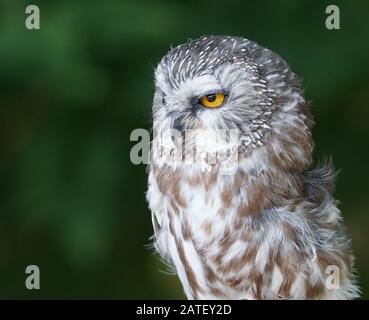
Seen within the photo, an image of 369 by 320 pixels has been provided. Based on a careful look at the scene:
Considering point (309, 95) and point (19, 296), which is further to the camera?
point (19, 296)

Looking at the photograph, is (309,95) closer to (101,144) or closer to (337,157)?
(337,157)

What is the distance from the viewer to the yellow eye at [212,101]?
3.92 m

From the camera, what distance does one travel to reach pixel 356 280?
4.66 metres

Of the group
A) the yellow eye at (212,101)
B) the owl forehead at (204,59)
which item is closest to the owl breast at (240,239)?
the yellow eye at (212,101)

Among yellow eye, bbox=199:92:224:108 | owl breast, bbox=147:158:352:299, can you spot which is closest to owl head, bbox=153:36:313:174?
yellow eye, bbox=199:92:224:108

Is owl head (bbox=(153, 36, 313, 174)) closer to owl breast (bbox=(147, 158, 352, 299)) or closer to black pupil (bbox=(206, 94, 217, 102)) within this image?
black pupil (bbox=(206, 94, 217, 102))

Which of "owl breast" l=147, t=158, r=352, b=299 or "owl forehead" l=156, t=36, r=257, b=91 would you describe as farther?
"owl breast" l=147, t=158, r=352, b=299

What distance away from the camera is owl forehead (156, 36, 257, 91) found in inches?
152

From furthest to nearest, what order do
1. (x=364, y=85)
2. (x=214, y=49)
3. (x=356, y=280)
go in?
(x=364, y=85) < (x=356, y=280) < (x=214, y=49)

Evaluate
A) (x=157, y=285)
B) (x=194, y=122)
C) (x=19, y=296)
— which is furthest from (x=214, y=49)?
(x=19, y=296)

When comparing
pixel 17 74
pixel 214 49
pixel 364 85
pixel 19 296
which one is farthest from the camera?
pixel 19 296

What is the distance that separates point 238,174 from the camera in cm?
404

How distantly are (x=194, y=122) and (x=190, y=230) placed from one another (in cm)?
56

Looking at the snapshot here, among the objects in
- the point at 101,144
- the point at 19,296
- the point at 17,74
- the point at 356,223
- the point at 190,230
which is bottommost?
the point at 19,296
